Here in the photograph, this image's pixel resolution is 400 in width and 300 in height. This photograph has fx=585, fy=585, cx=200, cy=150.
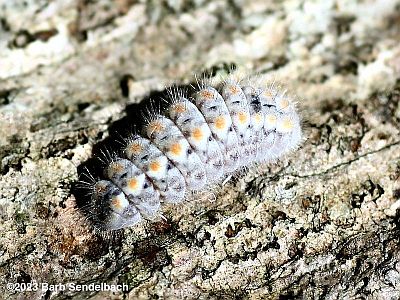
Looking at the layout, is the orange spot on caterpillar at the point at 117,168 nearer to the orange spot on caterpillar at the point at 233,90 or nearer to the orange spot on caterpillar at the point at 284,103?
the orange spot on caterpillar at the point at 233,90

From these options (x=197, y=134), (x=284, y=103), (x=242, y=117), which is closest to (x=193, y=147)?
(x=197, y=134)

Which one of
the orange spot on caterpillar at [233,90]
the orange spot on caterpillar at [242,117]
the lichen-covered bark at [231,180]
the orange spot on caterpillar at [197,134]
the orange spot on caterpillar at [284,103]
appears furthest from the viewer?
the orange spot on caterpillar at [284,103]

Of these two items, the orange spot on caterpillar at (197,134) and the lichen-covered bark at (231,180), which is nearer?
the lichen-covered bark at (231,180)

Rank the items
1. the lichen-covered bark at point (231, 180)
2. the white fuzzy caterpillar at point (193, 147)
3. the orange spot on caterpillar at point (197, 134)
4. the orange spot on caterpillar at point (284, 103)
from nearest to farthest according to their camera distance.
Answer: the lichen-covered bark at point (231, 180)
the white fuzzy caterpillar at point (193, 147)
the orange spot on caterpillar at point (197, 134)
the orange spot on caterpillar at point (284, 103)

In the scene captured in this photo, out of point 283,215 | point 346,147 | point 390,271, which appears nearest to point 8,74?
point 283,215

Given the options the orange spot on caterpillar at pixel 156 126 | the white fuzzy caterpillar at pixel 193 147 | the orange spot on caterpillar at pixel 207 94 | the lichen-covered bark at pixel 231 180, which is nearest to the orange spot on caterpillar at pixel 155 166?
the white fuzzy caterpillar at pixel 193 147

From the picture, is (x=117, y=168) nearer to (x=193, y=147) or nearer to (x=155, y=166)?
(x=155, y=166)

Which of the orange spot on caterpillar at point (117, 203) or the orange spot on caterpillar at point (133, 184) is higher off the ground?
the orange spot on caterpillar at point (133, 184)
